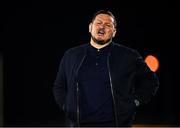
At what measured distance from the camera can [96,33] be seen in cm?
429

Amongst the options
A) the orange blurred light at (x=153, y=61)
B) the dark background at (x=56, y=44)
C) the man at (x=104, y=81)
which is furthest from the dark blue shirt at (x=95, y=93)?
the orange blurred light at (x=153, y=61)

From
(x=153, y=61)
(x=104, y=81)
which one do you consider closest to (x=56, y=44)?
(x=153, y=61)

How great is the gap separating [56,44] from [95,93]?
31.0 ft

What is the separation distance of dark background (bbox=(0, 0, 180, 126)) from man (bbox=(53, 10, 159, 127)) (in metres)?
8.74

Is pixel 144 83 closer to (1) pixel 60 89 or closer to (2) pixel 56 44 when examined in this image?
(1) pixel 60 89

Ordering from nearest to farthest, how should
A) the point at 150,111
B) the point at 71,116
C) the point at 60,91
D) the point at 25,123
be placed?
the point at 71,116 → the point at 60,91 → the point at 25,123 → the point at 150,111

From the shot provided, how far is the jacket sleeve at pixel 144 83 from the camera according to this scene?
171 inches

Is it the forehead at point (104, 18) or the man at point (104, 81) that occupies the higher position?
the forehead at point (104, 18)

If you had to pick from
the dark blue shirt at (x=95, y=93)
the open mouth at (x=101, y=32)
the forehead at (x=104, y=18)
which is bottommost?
the dark blue shirt at (x=95, y=93)

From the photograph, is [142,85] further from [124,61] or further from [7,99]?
[7,99]

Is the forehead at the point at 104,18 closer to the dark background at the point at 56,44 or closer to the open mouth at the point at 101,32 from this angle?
the open mouth at the point at 101,32

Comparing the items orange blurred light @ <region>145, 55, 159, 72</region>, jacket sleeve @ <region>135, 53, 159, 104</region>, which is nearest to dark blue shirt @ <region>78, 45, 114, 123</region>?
jacket sleeve @ <region>135, 53, 159, 104</region>

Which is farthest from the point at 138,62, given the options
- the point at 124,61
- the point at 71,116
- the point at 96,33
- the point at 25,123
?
the point at 25,123

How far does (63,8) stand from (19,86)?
7.29 ft
